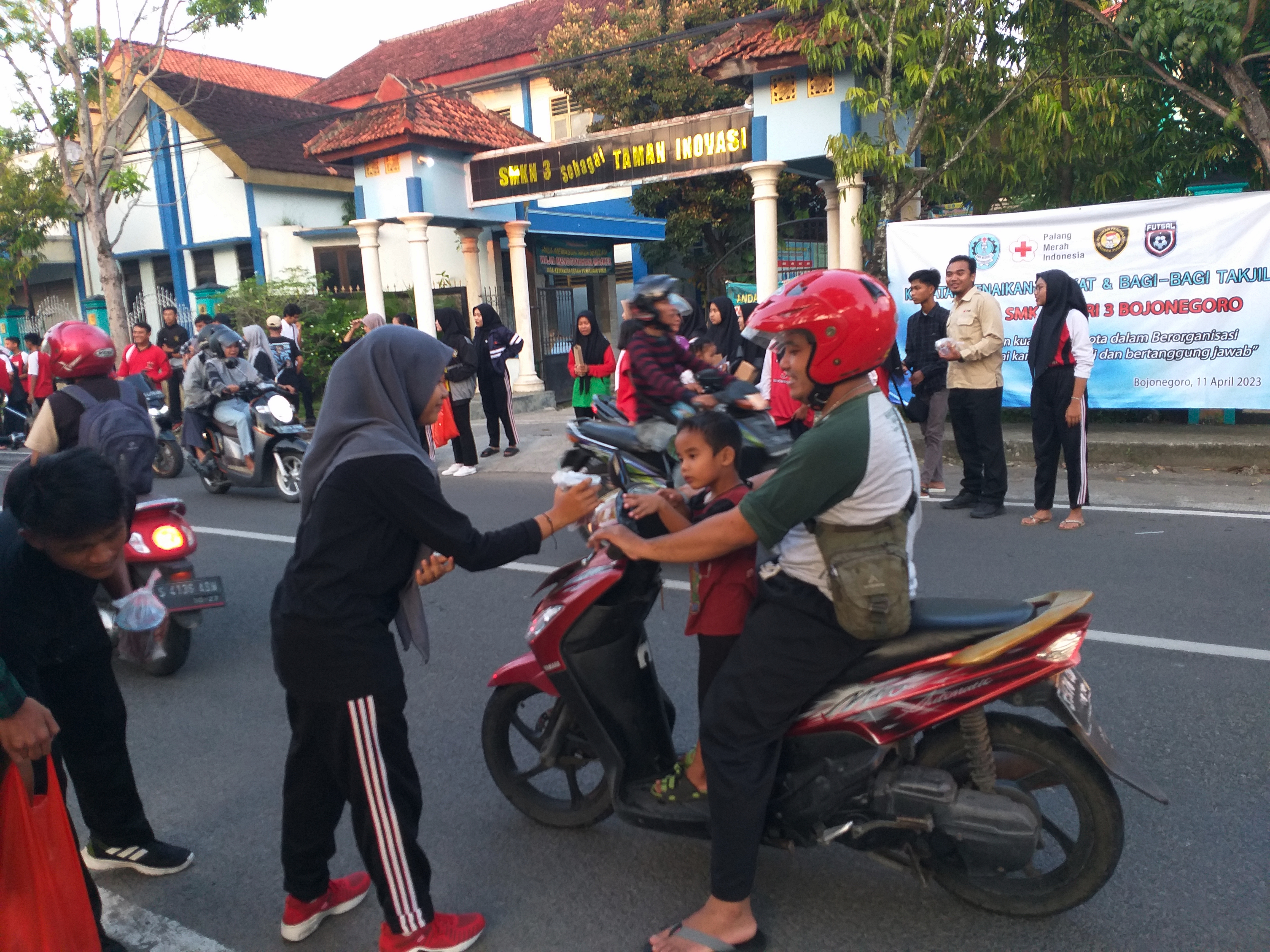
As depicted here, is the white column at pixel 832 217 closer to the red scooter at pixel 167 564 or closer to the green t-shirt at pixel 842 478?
the red scooter at pixel 167 564

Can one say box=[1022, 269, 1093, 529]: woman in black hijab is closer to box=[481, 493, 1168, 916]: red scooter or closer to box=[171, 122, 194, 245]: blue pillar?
box=[481, 493, 1168, 916]: red scooter

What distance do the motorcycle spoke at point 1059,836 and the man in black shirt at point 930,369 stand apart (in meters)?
5.40

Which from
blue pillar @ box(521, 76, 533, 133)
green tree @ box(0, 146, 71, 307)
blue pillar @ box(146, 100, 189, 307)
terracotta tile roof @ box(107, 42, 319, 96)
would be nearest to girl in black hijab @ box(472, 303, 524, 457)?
blue pillar @ box(521, 76, 533, 133)

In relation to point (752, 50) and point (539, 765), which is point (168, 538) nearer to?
point (539, 765)

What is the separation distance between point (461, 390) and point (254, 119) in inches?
679

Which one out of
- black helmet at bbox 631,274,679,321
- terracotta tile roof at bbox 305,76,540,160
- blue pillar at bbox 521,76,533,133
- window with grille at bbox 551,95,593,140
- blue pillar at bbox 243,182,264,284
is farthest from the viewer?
blue pillar at bbox 521,76,533,133

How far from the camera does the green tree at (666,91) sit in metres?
19.3

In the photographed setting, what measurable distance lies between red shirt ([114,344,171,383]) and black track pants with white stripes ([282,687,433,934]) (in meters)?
11.4

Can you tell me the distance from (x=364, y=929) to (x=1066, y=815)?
209cm

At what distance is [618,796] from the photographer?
298 cm

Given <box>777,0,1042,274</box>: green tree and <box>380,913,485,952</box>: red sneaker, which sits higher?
<box>777,0,1042,274</box>: green tree

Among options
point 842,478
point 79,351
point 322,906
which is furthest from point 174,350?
point 842,478

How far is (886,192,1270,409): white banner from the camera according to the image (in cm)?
876

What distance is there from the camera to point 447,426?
34.7ft
